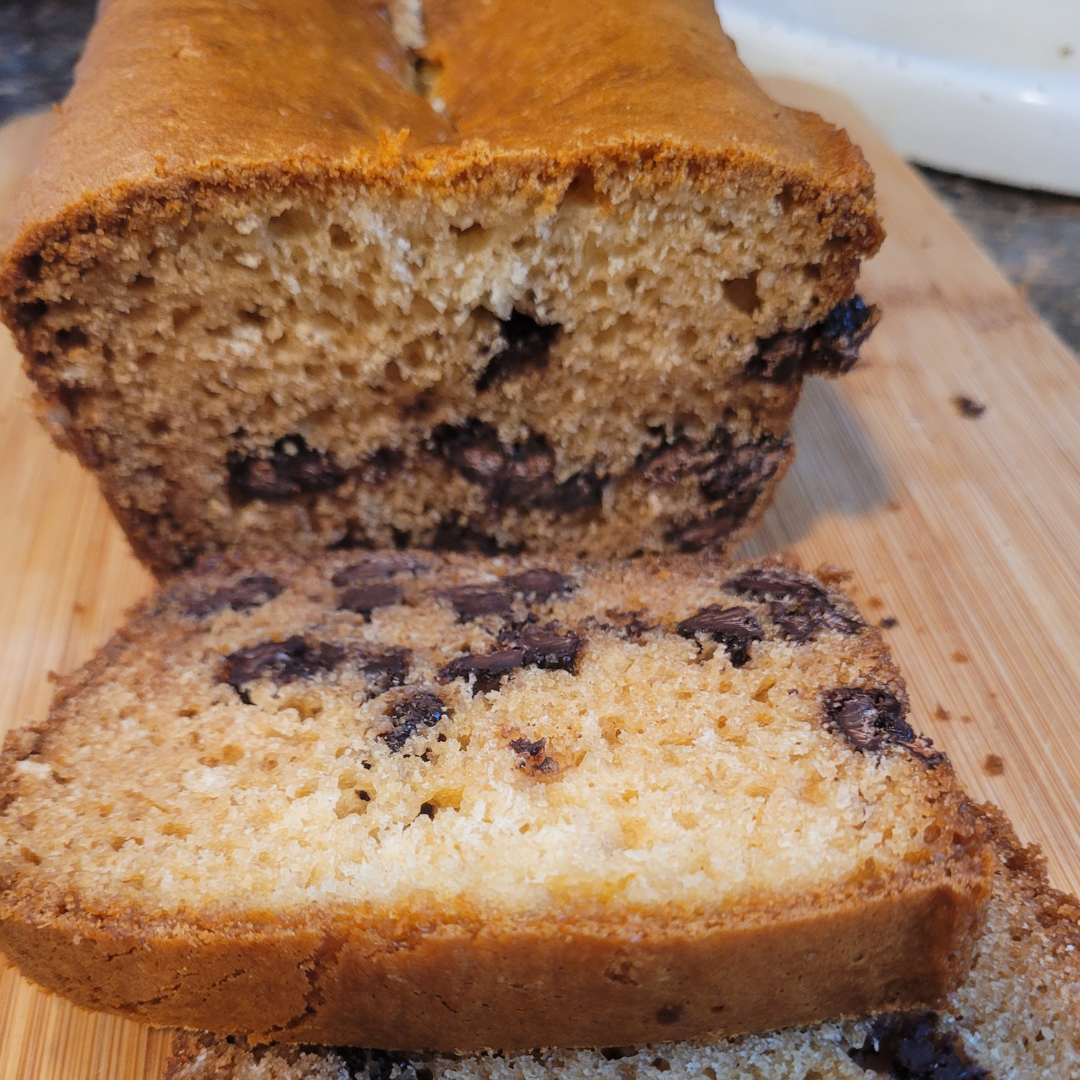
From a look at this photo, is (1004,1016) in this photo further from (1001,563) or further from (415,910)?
(1001,563)

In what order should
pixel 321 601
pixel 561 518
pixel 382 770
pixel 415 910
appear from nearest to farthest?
pixel 415 910 < pixel 382 770 < pixel 321 601 < pixel 561 518

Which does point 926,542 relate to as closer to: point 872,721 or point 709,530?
point 709,530

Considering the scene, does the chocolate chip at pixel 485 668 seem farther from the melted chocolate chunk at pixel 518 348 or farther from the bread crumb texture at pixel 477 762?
the melted chocolate chunk at pixel 518 348

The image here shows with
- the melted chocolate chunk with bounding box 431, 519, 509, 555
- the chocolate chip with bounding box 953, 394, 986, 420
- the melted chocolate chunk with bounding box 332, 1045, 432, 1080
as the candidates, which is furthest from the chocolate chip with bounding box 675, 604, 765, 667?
the chocolate chip with bounding box 953, 394, 986, 420

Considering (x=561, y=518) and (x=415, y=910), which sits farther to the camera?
(x=561, y=518)

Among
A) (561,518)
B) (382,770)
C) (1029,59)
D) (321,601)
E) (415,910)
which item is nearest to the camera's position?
(415,910)

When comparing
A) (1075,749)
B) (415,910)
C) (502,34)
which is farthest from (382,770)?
(502,34)

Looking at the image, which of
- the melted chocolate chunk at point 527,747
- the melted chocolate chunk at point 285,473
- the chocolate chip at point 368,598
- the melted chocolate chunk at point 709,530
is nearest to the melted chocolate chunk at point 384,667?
the chocolate chip at point 368,598

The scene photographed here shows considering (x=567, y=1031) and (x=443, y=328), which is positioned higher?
(x=443, y=328)

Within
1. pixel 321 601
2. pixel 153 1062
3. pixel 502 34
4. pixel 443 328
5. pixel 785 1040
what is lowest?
pixel 153 1062
